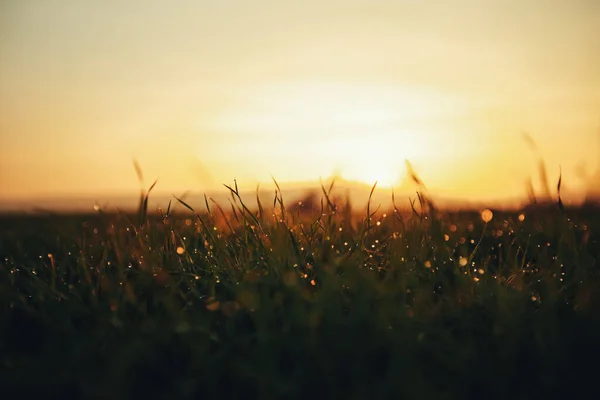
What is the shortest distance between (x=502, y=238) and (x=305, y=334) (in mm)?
2049

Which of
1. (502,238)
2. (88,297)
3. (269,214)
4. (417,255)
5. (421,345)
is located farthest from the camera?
(502,238)

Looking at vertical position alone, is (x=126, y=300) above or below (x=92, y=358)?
above

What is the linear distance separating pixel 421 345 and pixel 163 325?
0.92m

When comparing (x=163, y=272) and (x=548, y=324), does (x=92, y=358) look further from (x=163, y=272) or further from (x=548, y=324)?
(x=548, y=324)

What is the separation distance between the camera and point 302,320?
1.85 metres

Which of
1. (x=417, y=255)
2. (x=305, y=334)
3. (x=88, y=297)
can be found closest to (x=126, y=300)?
(x=88, y=297)

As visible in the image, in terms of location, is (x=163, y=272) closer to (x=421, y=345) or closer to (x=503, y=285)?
(x=421, y=345)

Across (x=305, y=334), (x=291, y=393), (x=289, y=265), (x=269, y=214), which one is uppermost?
(x=269, y=214)

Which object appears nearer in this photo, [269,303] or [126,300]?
[269,303]

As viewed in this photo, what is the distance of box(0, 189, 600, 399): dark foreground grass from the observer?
164cm

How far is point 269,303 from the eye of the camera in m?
1.93

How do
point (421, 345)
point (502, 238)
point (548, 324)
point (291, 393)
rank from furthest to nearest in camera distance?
point (502, 238), point (548, 324), point (421, 345), point (291, 393)

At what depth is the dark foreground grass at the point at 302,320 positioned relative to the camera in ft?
5.39

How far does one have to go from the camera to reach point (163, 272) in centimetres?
240
